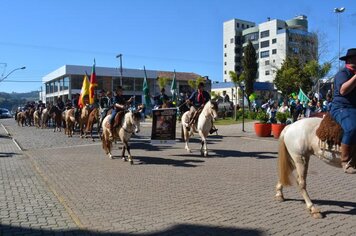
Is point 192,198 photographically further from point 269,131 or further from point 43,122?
point 43,122

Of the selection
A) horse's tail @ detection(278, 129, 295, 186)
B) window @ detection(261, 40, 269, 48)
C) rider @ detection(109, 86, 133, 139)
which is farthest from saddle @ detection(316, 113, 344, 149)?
window @ detection(261, 40, 269, 48)

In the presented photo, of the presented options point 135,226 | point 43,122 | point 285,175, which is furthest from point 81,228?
point 43,122

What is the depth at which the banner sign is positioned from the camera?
573 inches

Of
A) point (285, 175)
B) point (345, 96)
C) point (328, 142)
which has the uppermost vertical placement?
point (345, 96)

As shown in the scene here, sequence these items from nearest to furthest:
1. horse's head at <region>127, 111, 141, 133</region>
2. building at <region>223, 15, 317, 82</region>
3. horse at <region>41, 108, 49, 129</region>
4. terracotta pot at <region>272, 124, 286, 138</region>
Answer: horse's head at <region>127, 111, 141, 133</region> < terracotta pot at <region>272, 124, 286, 138</region> < horse at <region>41, 108, 49, 129</region> < building at <region>223, 15, 317, 82</region>

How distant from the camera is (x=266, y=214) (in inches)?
262

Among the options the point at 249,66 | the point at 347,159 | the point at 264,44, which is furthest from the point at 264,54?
the point at 347,159

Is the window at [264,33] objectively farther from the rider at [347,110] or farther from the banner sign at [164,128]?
the rider at [347,110]

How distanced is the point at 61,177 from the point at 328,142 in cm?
682

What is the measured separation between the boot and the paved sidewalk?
0.83 metres

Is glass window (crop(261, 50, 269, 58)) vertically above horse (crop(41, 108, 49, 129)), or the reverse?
glass window (crop(261, 50, 269, 58))

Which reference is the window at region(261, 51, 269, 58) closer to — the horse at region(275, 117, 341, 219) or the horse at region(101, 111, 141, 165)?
the horse at region(101, 111, 141, 165)

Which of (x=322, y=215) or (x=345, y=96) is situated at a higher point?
(x=345, y=96)

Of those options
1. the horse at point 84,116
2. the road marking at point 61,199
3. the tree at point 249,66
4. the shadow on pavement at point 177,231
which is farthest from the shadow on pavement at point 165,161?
the tree at point 249,66
